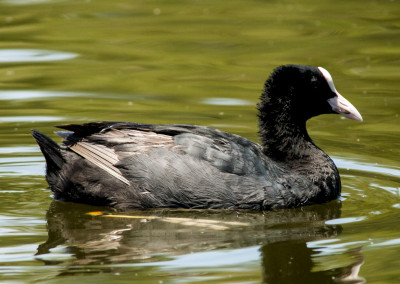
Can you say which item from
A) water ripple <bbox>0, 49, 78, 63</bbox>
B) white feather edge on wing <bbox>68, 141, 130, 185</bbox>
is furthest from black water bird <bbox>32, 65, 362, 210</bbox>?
water ripple <bbox>0, 49, 78, 63</bbox>

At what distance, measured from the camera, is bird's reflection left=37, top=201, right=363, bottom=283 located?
19.6 feet

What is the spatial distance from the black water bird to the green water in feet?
0.47

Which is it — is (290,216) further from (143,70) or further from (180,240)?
(143,70)

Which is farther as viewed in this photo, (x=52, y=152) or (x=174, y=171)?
(x=52, y=152)

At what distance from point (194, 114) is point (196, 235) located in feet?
12.6

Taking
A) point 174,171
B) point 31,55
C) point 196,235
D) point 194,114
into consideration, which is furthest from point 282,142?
point 31,55

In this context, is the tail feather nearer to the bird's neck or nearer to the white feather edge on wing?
the white feather edge on wing

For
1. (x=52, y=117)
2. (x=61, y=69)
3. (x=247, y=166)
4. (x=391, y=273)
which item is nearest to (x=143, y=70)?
(x=61, y=69)

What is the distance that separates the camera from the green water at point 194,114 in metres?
5.99

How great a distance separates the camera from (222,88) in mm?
11508

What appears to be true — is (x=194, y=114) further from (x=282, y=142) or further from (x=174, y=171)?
(x=174, y=171)

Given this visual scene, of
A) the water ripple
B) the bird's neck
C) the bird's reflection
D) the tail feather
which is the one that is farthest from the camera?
the water ripple

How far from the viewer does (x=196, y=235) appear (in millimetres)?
6621

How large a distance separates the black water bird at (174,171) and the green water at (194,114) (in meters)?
0.14
